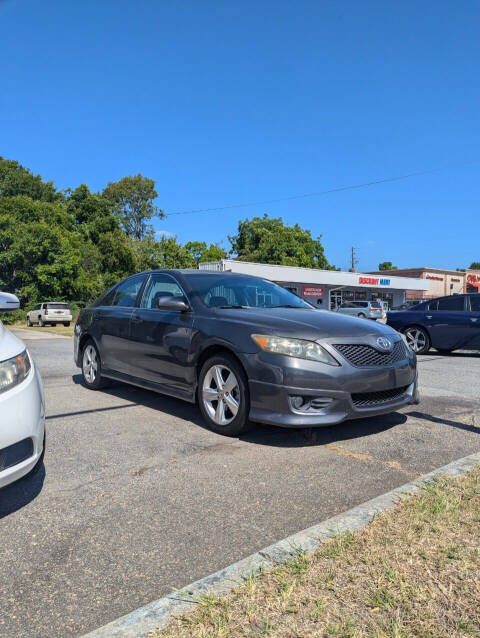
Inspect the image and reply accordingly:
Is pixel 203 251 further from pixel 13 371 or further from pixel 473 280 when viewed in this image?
pixel 13 371

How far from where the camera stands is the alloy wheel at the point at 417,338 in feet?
39.2

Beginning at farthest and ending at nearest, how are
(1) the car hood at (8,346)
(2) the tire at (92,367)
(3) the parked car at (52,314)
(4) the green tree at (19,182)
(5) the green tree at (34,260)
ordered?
(4) the green tree at (19,182) < (5) the green tree at (34,260) < (3) the parked car at (52,314) < (2) the tire at (92,367) < (1) the car hood at (8,346)

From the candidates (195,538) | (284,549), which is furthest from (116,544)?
(284,549)

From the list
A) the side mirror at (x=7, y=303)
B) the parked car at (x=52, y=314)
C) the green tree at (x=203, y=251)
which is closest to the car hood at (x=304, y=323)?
the side mirror at (x=7, y=303)

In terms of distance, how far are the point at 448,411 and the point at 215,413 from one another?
9.14 feet

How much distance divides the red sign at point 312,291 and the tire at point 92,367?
123ft

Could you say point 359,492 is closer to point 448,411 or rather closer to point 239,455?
point 239,455

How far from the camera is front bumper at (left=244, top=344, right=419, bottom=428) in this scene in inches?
160

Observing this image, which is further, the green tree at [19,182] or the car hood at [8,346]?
the green tree at [19,182]

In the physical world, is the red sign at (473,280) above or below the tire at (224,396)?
above

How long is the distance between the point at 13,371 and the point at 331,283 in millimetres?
43709

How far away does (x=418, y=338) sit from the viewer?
12.0 metres

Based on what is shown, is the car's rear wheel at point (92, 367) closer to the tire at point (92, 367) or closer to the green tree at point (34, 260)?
the tire at point (92, 367)

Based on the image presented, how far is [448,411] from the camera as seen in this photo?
575cm
